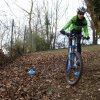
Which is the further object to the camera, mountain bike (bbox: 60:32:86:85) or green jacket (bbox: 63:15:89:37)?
green jacket (bbox: 63:15:89:37)

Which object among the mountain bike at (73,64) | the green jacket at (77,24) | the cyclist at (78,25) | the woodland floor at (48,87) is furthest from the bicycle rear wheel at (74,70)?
the green jacket at (77,24)

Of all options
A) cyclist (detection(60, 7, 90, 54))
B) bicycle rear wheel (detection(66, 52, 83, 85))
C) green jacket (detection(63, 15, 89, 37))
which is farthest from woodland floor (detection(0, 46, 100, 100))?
green jacket (detection(63, 15, 89, 37))

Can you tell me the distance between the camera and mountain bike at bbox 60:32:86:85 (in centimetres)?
877

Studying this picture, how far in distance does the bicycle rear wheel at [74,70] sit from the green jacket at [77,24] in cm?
77

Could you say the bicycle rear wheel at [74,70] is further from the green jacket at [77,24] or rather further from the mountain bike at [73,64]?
the green jacket at [77,24]

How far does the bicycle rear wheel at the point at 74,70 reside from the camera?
8656 mm

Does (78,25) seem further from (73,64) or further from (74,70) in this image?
(74,70)

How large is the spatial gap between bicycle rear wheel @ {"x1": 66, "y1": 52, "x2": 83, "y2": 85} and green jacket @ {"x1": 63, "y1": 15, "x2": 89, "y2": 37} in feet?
2.51

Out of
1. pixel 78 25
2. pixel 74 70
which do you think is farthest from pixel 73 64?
pixel 78 25

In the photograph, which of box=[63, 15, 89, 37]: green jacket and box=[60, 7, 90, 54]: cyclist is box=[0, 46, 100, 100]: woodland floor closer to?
box=[60, 7, 90, 54]: cyclist

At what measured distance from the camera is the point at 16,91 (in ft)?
27.9

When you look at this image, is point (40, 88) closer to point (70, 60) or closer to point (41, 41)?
point (70, 60)

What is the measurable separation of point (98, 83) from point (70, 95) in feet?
4.78

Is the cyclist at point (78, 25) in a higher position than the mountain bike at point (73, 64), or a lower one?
higher
